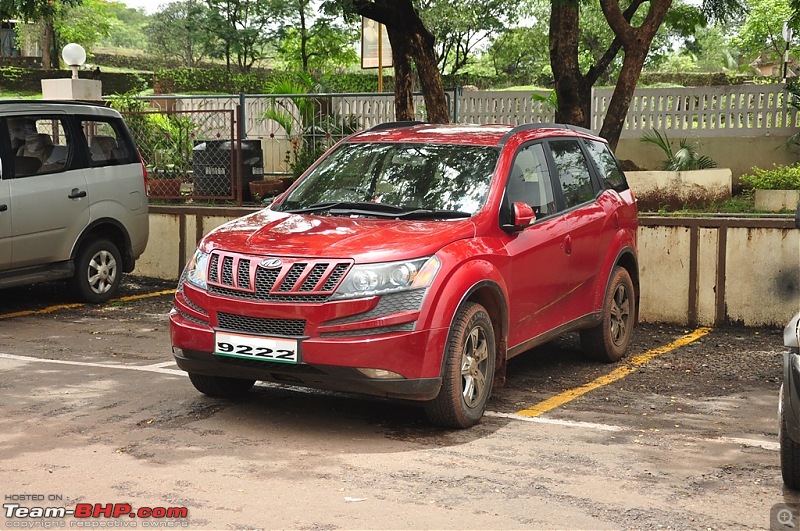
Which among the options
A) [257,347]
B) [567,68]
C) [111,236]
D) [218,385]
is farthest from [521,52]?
[257,347]

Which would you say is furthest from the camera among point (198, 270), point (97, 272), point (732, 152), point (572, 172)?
point (732, 152)

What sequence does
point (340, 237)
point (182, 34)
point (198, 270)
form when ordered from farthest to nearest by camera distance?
point (182, 34) → point (198, 270) → point (340, 237)

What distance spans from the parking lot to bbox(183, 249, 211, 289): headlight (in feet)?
2.71

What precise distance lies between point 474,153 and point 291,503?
3.25 metres

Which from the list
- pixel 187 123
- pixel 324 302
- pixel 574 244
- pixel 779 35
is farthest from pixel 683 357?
pixel 779 35

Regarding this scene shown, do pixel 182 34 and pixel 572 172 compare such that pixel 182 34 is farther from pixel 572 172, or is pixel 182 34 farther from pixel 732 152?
pixel 572 172

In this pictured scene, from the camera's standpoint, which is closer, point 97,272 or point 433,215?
point 433,215

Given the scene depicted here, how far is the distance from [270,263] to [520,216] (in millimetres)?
1709

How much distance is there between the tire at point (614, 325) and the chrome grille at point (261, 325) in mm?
3236

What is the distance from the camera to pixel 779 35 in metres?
46.5

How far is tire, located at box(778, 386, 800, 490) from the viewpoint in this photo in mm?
5172

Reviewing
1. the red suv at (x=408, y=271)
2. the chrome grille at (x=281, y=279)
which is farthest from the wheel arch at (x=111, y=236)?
the chrome grille at (x=281, y=279)

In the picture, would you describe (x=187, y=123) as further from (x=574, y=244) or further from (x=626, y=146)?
(x=574, y=244)

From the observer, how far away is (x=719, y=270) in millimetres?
10547
